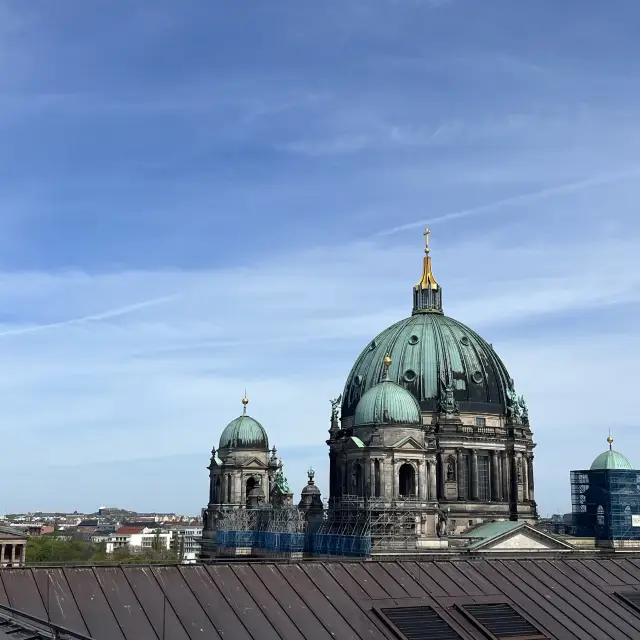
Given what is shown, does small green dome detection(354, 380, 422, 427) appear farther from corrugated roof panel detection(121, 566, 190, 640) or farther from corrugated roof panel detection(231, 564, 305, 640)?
corrugated roof panel detection(121, 566, 190, 640)

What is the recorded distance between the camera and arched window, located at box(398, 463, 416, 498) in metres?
92.3

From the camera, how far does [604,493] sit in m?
117

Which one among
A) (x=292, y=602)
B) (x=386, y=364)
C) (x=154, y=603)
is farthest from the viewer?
(x=386, y=364)

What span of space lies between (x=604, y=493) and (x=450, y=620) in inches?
3370

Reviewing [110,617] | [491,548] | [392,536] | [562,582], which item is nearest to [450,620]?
[562,582]

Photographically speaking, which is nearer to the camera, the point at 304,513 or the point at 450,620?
the point at 450,620

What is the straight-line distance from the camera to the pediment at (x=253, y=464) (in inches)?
4604

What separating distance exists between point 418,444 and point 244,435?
1243 inches

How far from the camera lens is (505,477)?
10444 centimetres

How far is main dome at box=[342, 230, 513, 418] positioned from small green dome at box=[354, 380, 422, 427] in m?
8.71

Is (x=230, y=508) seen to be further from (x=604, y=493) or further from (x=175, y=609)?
(x=175, y=609)

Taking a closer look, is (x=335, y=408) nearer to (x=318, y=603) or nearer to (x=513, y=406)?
(x=513, y=406)

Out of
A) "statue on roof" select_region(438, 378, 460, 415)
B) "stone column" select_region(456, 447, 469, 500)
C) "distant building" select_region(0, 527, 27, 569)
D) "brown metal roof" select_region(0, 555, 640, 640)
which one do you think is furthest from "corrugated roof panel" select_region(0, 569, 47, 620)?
"distant building" select_region(0, 527, 27, 569)

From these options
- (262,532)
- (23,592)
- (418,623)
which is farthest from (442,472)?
(23,592)
